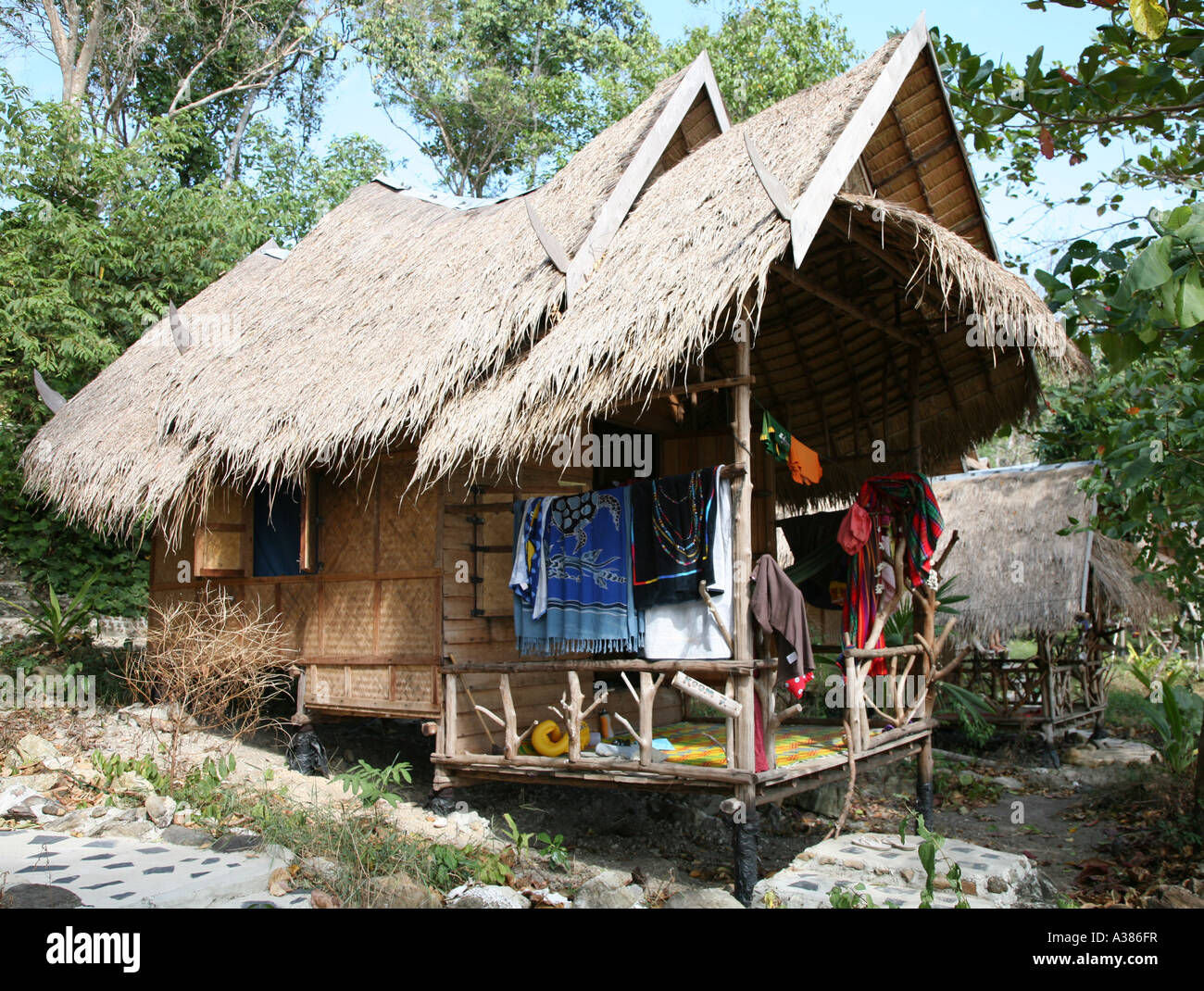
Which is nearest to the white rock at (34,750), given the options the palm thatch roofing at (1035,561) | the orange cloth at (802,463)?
the orange cloth at (802,463)

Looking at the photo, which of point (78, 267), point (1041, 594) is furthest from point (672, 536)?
point (78, 267)

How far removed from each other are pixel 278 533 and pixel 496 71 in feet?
48.8

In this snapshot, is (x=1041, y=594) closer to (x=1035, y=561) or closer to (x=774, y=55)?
(x=1035, y=561)

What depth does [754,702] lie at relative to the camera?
5539mm

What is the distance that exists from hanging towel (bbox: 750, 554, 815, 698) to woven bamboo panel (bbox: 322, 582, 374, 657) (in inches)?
125

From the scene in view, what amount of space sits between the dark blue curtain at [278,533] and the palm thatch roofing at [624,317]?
521mm

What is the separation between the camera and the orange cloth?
6.60 meters

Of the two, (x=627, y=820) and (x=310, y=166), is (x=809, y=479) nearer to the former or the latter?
(x=627, y=820)

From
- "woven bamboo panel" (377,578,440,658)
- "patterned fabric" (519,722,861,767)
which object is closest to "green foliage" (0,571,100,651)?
"woven bamboo panel" (377,578,440,658)

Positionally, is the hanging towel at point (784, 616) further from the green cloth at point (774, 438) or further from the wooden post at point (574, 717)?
the wooden post at point (574, 717)

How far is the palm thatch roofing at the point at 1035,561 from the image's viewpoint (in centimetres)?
1073

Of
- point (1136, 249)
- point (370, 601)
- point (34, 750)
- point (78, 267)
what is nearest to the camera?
point (1136, 249)

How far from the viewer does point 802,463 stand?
669 centimetres
